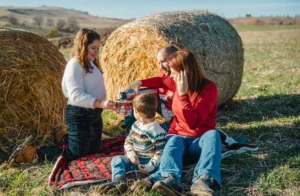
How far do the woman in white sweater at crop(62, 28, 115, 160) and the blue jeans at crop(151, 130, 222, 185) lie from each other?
0.87 m

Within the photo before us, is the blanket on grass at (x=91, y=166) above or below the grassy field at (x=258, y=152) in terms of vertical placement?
below

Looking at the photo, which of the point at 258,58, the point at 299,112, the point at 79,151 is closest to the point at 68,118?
the point at 79,151

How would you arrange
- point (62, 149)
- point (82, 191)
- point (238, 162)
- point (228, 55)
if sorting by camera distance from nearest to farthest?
1. point (82, 191)
2. point (238, 162)
3. point (62, 149)
4. point (228, 55)

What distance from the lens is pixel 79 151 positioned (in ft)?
15.9

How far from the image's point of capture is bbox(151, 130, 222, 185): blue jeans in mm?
3832

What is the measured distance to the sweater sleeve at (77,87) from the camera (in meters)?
4.56

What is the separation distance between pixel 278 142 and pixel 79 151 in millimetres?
2455

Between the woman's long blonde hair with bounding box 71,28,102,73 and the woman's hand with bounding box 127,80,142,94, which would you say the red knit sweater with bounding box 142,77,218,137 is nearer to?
the woman's hand with bounding box 127,80,142,94

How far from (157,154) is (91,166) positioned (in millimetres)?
793

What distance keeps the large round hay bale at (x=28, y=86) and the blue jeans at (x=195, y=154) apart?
2.34 m

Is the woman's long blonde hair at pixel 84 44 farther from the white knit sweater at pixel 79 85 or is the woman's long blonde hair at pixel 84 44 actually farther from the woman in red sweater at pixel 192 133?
the woman in red sweater at pixel 192 133

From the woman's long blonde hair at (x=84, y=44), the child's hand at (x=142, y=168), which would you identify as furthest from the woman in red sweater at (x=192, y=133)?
the woman's long blonde hair at (x=84, y=44)

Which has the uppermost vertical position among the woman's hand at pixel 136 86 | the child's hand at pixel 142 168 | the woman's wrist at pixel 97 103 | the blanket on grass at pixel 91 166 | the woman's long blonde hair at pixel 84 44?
the woman's long blonde hair at pixel 84 44

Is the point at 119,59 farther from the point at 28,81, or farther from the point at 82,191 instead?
the point at 82,191
